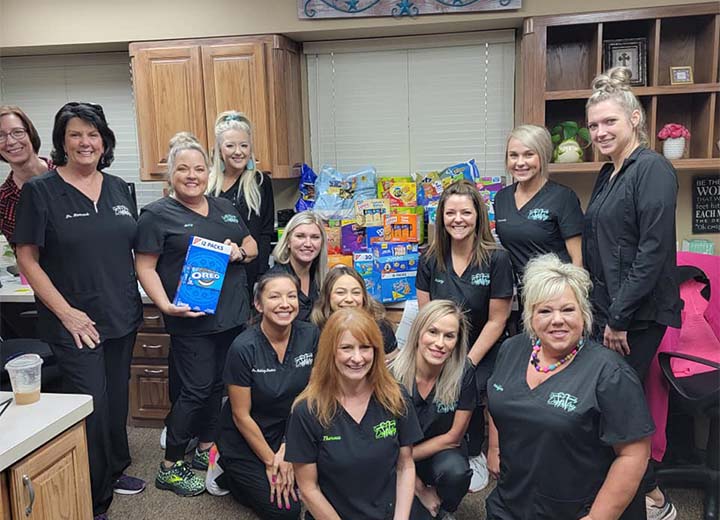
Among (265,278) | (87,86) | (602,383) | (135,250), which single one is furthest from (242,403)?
(87,86)

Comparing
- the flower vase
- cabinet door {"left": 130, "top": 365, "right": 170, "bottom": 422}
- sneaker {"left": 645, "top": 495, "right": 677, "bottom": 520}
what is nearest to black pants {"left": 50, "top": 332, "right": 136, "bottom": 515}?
cabinet door {"left": 130, "top": 365, "right": 170, "bottom": 422}

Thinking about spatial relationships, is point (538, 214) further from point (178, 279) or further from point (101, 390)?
point (101, 390)

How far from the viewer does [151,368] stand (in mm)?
3230

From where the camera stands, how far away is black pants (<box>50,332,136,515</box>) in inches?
89.5

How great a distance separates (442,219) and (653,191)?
0.81 m

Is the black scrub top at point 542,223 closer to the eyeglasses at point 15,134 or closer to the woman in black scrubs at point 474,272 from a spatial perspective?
the woman in black scrubs at point 474,272

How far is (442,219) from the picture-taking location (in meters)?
2.54

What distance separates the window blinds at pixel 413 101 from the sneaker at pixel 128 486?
2.07m

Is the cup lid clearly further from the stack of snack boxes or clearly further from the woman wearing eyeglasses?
the stack of snack boxes

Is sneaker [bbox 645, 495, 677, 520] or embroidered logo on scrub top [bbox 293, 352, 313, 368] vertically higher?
embroidered logo on scrub top [bbox 293, 352, 313, 368]

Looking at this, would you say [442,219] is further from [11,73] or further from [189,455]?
[11,73]

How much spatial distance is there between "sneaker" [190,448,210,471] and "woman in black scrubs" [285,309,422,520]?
1041 mm

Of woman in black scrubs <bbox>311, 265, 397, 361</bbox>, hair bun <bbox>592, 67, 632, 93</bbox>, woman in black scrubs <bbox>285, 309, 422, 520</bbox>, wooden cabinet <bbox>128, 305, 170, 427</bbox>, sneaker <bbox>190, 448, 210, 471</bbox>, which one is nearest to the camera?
woman in black scrubs <bbox>285, 309, 422, 520</bbox>

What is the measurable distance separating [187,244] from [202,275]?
0.14 metres
